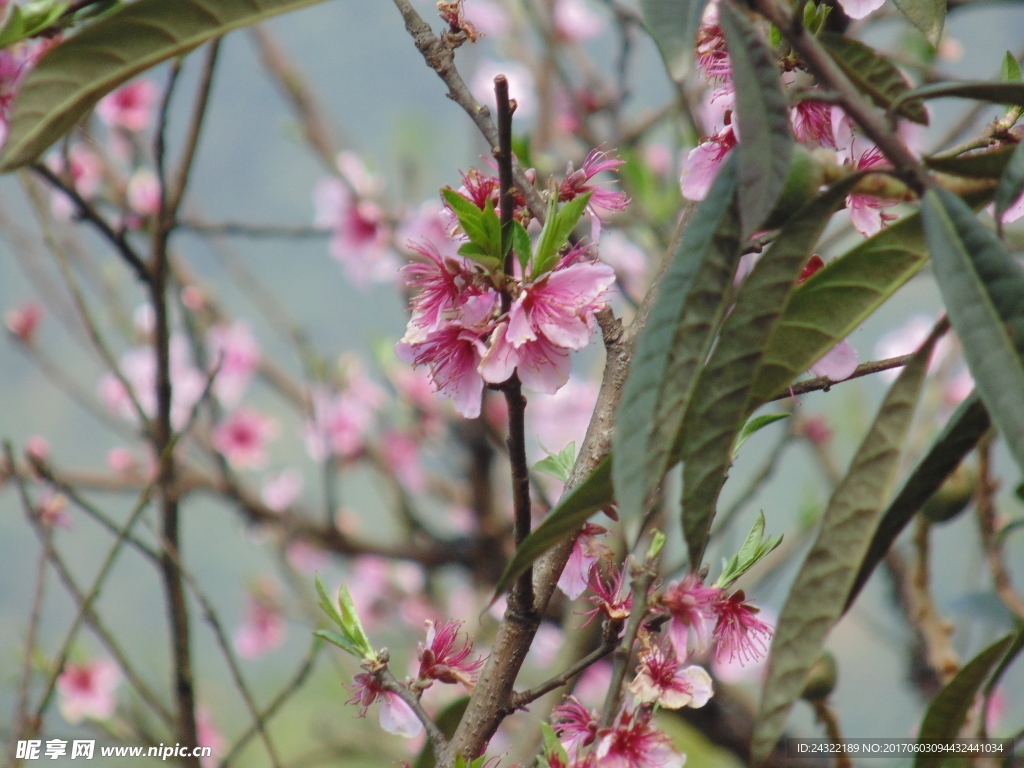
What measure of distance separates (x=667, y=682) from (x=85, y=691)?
6.62 feet

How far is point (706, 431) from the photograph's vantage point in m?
Result: 0.34

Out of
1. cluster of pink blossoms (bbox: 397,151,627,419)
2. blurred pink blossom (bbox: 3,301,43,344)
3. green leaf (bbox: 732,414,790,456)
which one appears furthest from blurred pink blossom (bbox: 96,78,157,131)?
green leaf (bbox: 732,414,790,456)

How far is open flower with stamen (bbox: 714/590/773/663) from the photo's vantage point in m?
0.54

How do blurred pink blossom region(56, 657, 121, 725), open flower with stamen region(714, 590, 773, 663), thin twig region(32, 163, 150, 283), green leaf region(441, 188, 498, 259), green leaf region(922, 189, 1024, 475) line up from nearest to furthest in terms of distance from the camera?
green leaf region(922, 189, 1024, 475), green leaf region(441, 188, 498, 259), open flower with stamen region(714, 590, 773, 663), thin twig region(32, 163, 150, 283), blurred pink blossom region(56, 657, 121, 725)

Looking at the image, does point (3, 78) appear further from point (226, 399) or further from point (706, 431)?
point (226, 399)

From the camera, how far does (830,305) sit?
1.22 feet

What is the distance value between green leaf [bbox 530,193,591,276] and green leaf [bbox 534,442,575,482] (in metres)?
0.15

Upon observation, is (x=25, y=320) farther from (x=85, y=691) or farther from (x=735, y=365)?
(x=735, y=365)

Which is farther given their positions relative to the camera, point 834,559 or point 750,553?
point 750,553

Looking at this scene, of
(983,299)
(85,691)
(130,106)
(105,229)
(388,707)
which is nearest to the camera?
(983,299)

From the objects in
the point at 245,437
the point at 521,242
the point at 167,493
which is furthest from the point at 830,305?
the point at 245,437

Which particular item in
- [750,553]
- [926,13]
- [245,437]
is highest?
[245,437]

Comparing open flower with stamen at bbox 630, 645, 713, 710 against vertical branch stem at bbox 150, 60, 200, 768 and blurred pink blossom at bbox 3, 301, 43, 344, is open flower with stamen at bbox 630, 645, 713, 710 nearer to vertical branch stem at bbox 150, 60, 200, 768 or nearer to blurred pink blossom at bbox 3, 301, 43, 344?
vertical branch stem at bbox 150, 60, 200, 768

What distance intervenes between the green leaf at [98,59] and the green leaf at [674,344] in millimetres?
261
